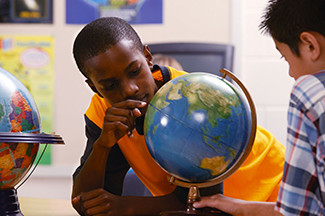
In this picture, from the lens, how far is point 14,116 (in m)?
1.19

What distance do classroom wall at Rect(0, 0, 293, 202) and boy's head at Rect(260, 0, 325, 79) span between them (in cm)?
225

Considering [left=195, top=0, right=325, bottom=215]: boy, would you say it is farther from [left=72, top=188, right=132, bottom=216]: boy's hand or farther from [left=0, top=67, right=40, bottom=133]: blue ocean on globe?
[left=0, top=67, right=40, bottom=133]: blue ocean on globe

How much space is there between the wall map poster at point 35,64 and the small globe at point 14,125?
223cm

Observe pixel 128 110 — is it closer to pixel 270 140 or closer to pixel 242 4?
pixel 270 140

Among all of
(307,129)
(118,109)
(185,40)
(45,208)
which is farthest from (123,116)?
(185,40)

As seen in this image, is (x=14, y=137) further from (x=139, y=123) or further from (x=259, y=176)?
(x=259, y=176)

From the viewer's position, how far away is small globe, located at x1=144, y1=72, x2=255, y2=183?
0.99 m

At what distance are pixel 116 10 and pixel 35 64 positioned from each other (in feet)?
2.57

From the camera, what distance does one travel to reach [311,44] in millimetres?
916

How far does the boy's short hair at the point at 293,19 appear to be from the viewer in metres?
0.92

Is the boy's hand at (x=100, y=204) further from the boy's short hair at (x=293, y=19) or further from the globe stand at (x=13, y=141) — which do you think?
the boy's short hair at (x=293, y=19)

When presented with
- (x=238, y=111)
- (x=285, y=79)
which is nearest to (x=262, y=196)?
(x=238, y=111)

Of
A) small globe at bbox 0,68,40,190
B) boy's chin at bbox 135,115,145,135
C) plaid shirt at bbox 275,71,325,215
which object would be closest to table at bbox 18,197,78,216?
small globe at bbox 0,68,40,190

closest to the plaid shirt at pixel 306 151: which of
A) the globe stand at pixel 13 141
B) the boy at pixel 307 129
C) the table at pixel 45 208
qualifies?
the boy at pixel 307 129
